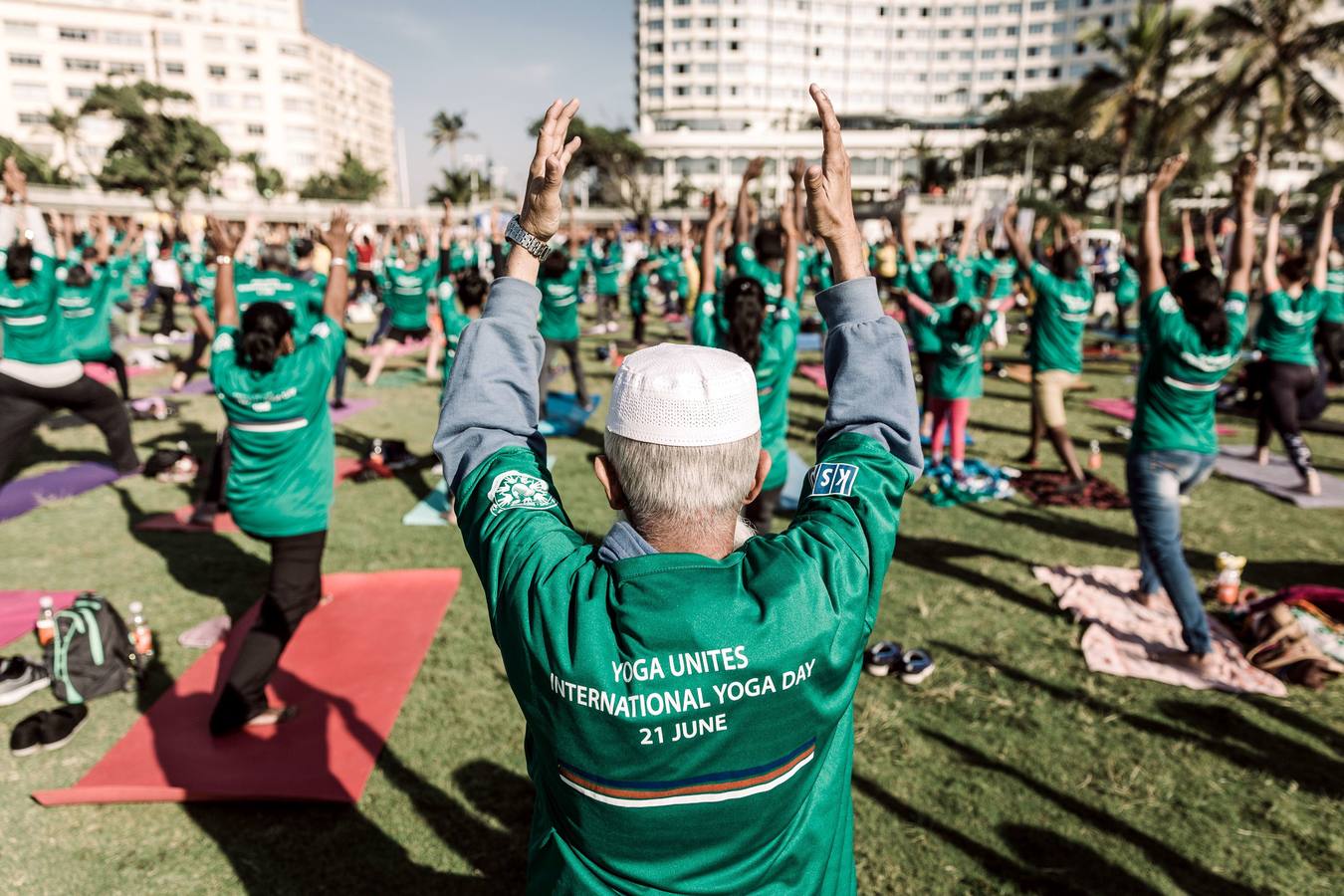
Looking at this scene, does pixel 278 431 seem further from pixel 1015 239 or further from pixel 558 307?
pixel 558 307

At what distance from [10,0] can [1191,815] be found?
10455 centimetres

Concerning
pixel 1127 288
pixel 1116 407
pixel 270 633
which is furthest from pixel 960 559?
pixel 1127 288

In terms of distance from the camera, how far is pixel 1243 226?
4.55m

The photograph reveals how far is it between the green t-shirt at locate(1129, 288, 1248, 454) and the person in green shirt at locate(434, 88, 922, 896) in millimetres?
4190

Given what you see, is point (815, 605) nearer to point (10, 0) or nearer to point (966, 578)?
point (966, 578)

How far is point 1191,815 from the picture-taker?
373 centimetres

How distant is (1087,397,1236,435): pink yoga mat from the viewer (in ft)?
Result: 36.9

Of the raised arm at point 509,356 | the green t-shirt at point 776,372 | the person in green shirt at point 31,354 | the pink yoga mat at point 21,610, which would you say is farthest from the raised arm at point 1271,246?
the person in green shirt at point 31,354

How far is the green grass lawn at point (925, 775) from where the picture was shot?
3.42 meters

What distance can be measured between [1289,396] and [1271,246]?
2.25 metres

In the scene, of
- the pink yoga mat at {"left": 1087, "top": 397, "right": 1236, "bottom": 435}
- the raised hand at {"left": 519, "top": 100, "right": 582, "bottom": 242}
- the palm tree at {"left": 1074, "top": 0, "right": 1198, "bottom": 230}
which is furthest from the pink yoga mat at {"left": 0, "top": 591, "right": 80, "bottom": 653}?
the palm tree at {"left": 1074, "top": 0, "right": 1198, "bottom": 230}

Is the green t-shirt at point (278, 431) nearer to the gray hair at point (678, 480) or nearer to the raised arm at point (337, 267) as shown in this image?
the raised arm at point (337, 267)

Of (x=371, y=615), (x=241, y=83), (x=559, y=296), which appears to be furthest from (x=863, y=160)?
(x=371, y=615)

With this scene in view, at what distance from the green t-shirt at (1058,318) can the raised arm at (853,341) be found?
7.34m
